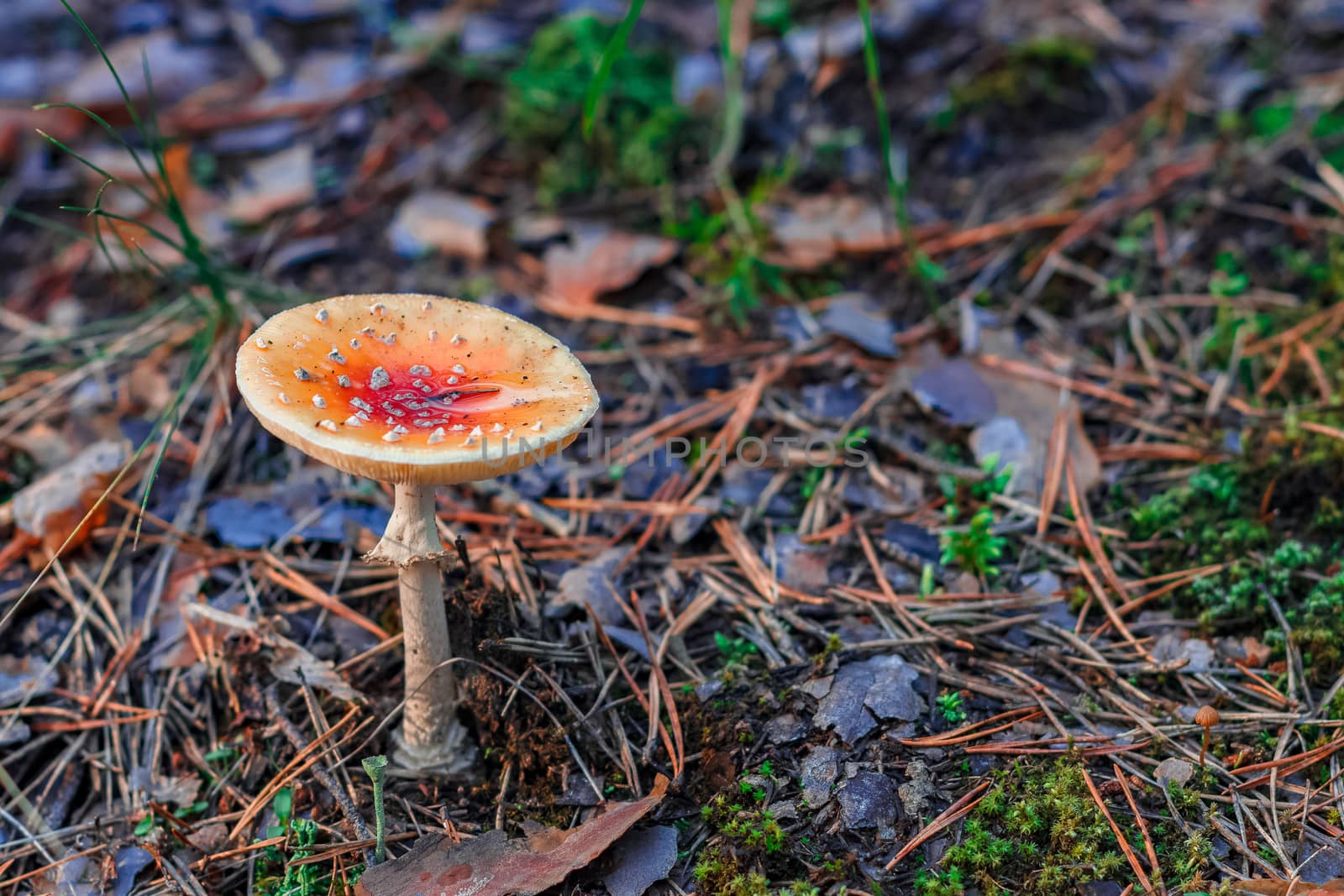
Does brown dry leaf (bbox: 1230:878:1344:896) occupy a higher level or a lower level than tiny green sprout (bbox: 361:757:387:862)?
lower

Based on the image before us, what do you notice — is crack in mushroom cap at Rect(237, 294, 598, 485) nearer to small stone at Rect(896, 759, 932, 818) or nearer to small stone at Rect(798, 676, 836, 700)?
small stone at Rect(798, 676, 836, 700)

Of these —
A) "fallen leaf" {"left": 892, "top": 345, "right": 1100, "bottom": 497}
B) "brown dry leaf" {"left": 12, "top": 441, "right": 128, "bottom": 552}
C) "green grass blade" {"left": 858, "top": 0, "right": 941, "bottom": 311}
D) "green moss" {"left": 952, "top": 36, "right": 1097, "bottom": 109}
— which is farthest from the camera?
"green moss" {"left": 952, "top": 36, "right": 1097, "bottom": 109}

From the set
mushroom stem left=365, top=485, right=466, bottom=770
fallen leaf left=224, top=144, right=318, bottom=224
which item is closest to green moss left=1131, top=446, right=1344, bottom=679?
mushroom stem left=365, top=485, right=466, bottom=770

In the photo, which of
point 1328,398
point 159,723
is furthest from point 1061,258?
point 159,723

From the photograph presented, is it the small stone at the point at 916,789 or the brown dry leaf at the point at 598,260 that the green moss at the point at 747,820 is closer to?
the small stone at the point at 916,789

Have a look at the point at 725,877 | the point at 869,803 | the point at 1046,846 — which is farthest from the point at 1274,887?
the point at 725,877

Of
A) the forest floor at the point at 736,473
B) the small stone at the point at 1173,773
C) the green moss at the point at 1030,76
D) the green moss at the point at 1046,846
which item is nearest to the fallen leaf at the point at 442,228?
the forest floor at the point at 736,473

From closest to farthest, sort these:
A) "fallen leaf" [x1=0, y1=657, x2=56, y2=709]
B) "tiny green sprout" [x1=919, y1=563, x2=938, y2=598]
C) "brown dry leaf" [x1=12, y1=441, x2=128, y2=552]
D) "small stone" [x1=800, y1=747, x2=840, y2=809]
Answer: "small stone" [x1=800, y1=747, x2=840, y2=809], "fallen leaf" [x1=0, y1=657, x2=56, y2=709], "tiny green sprout" [x1=919, y1=563, x2=938, y2=598], "brown dry leaf" [x1=12, y1=441, x2=128, y2=552]

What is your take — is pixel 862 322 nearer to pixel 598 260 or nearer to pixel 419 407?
pixel 598 260
